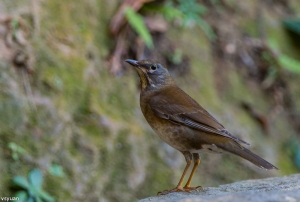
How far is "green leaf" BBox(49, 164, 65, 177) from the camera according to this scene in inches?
232

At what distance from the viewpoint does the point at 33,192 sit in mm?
5344

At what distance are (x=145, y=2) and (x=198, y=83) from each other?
1.81 metres

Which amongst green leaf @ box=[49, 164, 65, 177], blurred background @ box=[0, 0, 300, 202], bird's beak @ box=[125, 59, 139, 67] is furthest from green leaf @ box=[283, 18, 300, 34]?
green leaf @ box=[49, 164, 65, 177]

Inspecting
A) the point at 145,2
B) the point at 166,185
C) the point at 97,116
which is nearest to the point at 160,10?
the point at 145,2

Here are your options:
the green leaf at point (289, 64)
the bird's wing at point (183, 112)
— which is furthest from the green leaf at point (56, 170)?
the green leaf at point (289, 64)

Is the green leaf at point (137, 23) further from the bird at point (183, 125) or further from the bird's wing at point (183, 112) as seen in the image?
the bird's wing at point (183, 112)

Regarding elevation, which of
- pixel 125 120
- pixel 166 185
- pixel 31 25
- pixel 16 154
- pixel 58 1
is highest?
pixel 58 1

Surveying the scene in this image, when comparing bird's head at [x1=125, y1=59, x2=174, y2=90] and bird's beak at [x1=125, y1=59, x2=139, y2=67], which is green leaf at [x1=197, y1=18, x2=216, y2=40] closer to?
bird's head at [x1=125, y1=59, x2=174, y2=90]

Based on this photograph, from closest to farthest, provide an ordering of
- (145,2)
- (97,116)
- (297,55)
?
(97,116)
(145,2)
(297,55)

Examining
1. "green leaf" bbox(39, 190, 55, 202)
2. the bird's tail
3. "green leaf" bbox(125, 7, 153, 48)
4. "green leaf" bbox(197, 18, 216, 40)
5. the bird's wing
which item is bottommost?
"green leaf" bbox(39, 190, 55, 202)

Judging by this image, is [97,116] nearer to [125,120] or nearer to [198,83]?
[125,120]

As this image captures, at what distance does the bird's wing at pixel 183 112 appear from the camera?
4.62 meters

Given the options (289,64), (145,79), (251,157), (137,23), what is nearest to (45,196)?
(145,79)

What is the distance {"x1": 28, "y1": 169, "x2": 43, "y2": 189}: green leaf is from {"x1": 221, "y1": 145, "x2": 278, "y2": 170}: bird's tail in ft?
8.01
